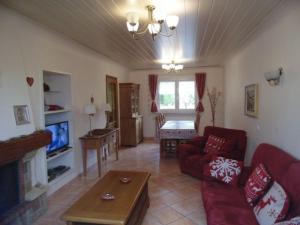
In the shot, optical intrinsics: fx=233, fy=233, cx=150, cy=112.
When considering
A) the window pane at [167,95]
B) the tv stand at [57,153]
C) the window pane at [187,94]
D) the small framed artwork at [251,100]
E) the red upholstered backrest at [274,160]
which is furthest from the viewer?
the window pane at [167,95]

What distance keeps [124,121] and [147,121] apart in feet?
4.76

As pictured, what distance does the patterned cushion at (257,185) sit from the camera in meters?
2.40

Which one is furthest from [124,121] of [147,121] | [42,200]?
[42,200]

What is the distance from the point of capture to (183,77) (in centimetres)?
812

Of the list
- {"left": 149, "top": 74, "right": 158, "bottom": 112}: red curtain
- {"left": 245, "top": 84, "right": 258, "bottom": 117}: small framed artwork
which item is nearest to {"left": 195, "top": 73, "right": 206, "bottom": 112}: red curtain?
{"left": 149, "top": 74, "right": 158, "bottom": 112}: red curtain

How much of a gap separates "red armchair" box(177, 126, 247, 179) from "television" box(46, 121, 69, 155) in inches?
87.3

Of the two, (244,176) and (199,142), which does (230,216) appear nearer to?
(244,176)

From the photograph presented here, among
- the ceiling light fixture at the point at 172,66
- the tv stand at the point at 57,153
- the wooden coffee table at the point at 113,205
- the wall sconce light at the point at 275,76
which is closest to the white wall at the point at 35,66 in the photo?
the tv stand at the point at 57,153

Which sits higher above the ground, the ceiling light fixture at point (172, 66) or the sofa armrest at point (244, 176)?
the ceiling light fixture at point (172, 66)

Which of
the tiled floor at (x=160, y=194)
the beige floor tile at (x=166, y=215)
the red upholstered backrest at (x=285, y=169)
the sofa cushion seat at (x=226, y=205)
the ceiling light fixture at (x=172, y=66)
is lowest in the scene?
the beige floor tile at (x=166, y=215)

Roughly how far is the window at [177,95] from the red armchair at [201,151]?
322cm

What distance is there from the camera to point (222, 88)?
7.85m

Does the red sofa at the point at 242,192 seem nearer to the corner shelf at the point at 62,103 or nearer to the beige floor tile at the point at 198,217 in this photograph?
the beige floor tile at the point at 198,217

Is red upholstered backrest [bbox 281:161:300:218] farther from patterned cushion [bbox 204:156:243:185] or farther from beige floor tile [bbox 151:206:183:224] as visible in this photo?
beige floor tile [bbox 151:206:183:224]
